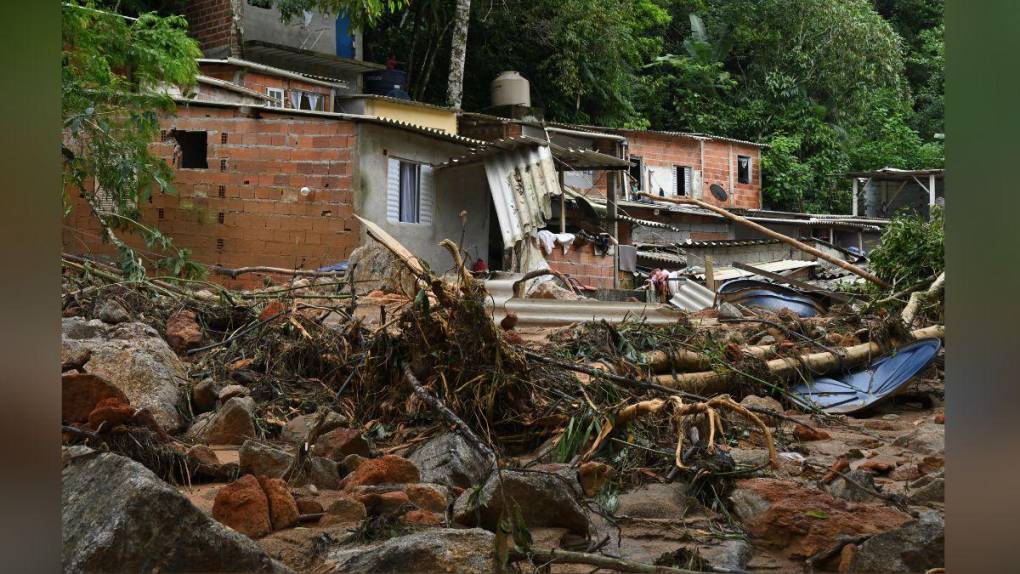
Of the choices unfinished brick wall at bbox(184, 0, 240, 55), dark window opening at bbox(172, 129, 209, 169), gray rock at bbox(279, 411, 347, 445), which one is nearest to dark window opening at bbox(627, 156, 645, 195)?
unfinished brick wall at bbox(184, 0, 240, 55)

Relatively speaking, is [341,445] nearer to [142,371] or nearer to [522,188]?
[142,371]

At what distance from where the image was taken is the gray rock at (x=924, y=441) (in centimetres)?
523

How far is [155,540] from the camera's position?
2.63m

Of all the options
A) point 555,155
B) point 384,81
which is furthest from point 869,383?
point 384,81

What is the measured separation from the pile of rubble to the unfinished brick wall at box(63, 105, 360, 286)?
6.32 meters

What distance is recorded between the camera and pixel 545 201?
15.1 metres

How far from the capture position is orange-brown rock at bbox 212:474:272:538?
327 cm

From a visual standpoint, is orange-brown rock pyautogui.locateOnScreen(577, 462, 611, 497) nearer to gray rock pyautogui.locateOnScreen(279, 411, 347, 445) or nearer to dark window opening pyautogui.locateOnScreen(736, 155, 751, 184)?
gray rock pyautogui.locateOnScreen(279, 411, 347, 445)

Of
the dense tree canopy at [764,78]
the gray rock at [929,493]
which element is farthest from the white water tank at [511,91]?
the gray rock at [929,493]

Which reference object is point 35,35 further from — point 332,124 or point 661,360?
point 332,124

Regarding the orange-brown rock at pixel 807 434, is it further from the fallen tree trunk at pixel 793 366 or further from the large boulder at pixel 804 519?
the large boulder at pixel 804 519

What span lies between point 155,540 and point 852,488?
259cm

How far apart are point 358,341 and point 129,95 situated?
21.4ft

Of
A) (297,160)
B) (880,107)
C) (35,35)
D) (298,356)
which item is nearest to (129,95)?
(297,160)
